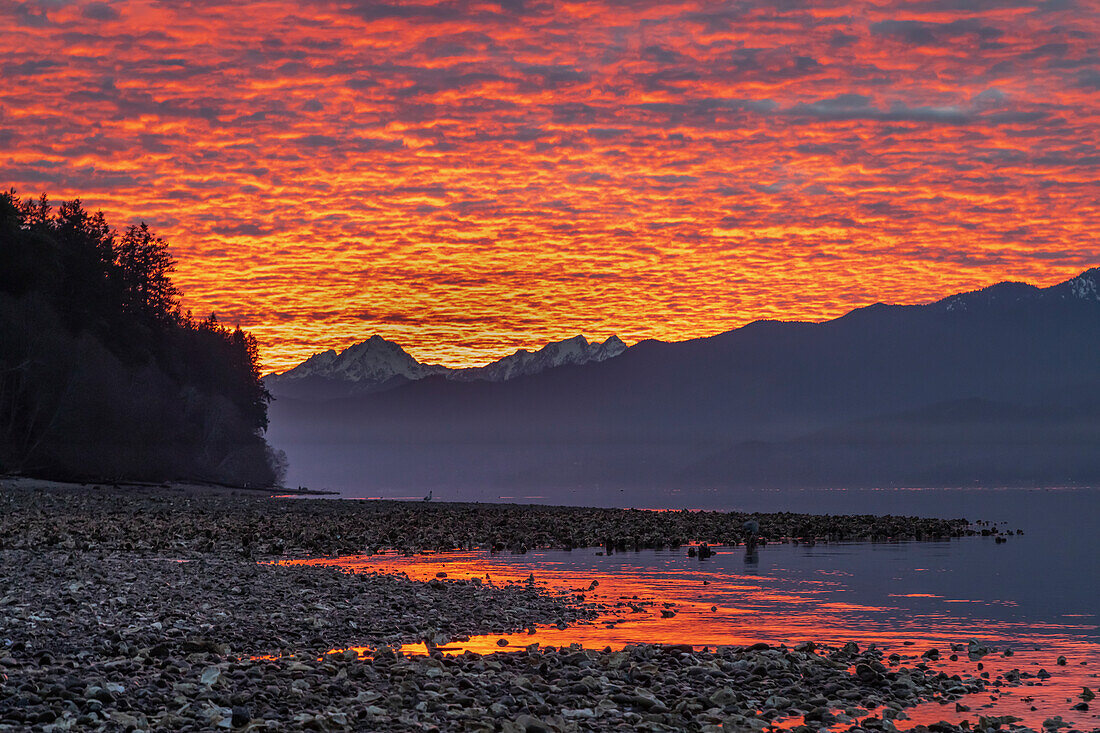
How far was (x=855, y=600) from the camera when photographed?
33594 mm

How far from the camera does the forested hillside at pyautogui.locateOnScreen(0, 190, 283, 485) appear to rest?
8388 centimetres

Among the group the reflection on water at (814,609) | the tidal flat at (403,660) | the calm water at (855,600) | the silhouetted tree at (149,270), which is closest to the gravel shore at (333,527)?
the tidal flat at (403,660)

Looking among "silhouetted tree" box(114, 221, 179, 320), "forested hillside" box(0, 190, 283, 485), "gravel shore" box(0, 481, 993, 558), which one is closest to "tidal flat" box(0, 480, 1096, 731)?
"gravel shore" box(0, 481, 993, 558)

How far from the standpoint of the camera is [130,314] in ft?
385

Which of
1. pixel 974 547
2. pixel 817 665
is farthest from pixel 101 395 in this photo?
pixel 817 665

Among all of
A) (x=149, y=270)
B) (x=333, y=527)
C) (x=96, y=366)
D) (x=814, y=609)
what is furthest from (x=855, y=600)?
(x=149, y=270)

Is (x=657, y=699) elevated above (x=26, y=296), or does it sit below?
below

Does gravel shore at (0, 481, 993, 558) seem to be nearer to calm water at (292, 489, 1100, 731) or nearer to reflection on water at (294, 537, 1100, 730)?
calm water at (292, 489, 1100, 731)

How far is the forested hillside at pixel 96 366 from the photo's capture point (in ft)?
275

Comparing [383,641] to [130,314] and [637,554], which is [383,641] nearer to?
[637,554]

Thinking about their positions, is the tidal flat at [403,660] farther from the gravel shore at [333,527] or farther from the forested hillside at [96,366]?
the forested hillside at [96,366]

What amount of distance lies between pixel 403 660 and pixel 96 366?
82446 mm

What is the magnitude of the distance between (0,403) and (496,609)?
219 ft

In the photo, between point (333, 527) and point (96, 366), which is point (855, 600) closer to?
point (333, 527)
